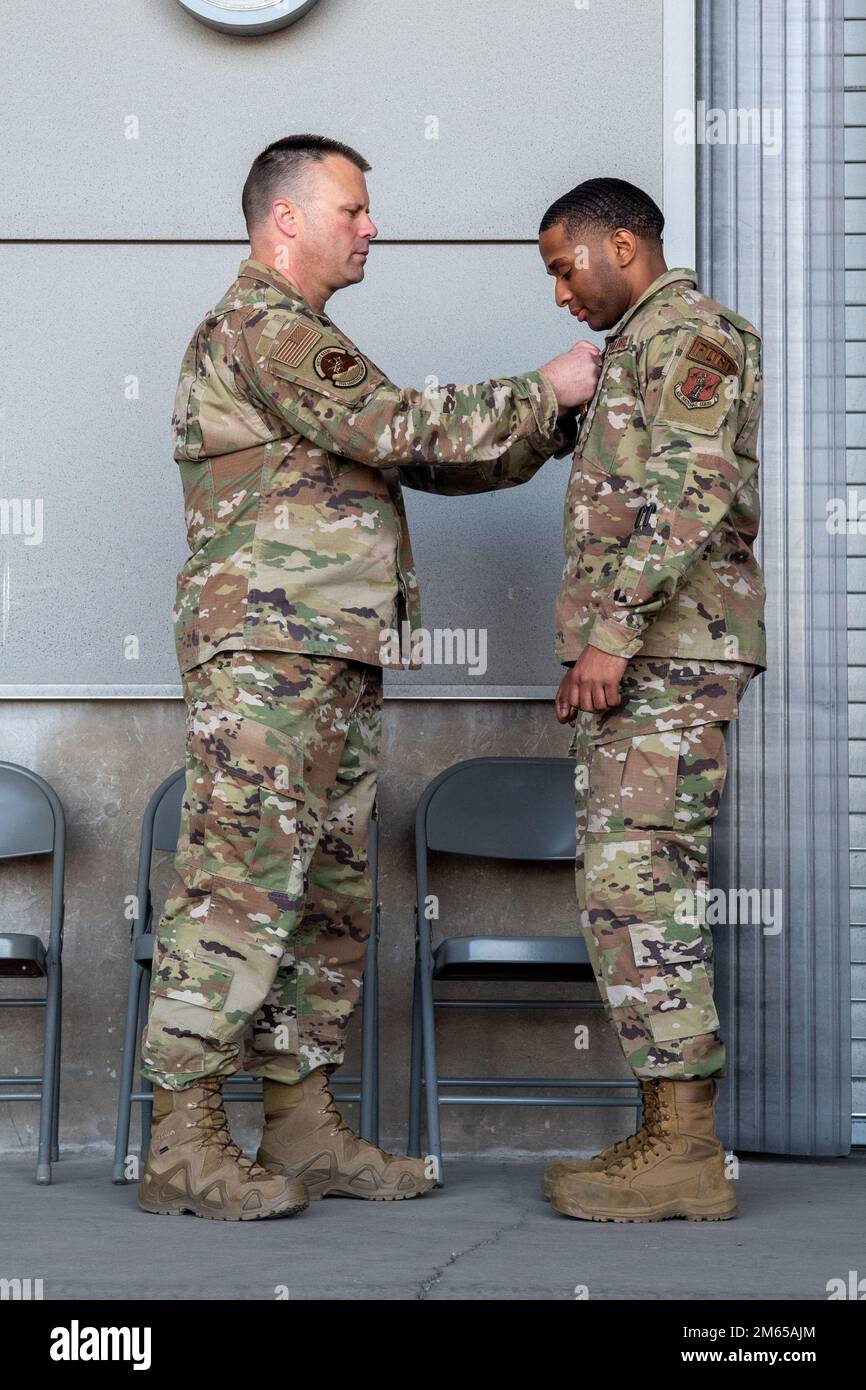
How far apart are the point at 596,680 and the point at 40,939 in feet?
5.42

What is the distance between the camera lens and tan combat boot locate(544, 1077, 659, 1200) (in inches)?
114

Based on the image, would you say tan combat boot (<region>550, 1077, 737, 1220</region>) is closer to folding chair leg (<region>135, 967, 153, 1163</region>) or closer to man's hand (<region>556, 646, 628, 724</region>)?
man's hand (<region>556, 646, 628, 724</region>)

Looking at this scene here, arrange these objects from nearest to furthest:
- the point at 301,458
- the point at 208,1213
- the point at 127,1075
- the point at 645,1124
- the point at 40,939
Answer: the point at 208,1213
the point at 645,1124
the point at 301,458
the point at 127,1075
the point at 40,939

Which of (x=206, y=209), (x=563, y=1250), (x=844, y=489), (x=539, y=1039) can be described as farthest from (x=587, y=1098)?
(x=206, y=209)

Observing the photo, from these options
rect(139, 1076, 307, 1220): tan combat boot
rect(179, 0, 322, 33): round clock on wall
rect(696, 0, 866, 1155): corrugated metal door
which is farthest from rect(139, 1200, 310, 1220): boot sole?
rect(179, 0, 322, 33): round clock on wall

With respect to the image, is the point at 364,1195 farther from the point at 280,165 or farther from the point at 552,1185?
the point at 280,165

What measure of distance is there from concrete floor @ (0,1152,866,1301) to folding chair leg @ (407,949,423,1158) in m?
0.41

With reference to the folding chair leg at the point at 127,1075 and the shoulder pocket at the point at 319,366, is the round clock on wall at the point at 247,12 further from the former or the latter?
the folding chair leg at the point at 127,1075

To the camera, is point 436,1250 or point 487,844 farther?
point 487,844

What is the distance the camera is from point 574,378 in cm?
306

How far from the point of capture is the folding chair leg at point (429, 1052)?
3490mm

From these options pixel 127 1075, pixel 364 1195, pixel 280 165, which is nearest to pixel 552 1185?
pixel 364 1195

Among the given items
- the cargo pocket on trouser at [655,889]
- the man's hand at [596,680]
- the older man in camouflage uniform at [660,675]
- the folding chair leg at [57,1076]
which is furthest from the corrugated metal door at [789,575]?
the folding chair leg at [57,1076]

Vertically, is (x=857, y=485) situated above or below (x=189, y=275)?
below
